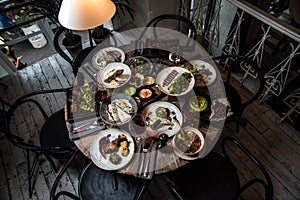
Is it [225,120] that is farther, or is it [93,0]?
[225,120]

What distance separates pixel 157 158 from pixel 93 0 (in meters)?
1.08

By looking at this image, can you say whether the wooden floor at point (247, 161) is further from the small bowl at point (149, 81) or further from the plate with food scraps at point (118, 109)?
the small bowl at point (149, 81)

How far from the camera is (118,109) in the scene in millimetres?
1601

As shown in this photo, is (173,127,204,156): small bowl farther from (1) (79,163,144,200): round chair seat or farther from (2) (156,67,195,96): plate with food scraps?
(1) (79,163,144,200): round chair seat

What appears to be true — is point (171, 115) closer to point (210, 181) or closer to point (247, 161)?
point (210, 181)

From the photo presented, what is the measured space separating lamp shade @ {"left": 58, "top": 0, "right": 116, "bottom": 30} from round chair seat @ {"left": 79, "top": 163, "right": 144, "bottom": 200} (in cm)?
109

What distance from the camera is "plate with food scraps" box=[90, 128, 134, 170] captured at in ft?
4.57

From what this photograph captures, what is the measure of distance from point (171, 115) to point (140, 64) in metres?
0.60

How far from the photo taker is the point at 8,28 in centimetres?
254

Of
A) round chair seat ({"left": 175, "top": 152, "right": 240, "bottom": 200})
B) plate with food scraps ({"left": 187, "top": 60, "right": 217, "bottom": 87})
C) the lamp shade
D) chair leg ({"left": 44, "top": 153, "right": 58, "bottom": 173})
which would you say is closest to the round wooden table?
plate with food scraps ({"left": 187, "top": 60, "right": 217, "bottom": 87})

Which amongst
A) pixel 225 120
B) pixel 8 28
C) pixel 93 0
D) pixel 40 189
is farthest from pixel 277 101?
pixel 8 28

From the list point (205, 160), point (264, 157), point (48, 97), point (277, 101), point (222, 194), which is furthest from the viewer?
point (48, 97)

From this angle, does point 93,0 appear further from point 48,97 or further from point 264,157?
point 264,157

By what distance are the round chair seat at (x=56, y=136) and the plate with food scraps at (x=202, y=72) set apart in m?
1.27
